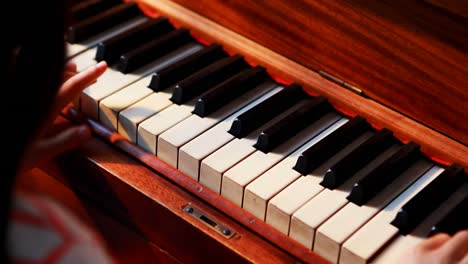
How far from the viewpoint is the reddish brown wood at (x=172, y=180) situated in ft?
5.41

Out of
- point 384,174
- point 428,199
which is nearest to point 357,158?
point 384,174

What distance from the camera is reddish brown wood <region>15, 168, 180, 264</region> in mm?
1878

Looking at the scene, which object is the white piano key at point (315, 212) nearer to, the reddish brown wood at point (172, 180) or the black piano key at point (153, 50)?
the reddish brown wood at point (172, 180)

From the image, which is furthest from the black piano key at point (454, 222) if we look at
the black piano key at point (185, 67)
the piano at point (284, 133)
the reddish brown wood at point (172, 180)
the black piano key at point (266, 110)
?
the black piano key at point (185, 67)

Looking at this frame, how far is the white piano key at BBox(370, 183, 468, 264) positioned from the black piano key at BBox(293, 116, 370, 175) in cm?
25

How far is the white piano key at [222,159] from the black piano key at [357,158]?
19cm

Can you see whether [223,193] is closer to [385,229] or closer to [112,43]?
[385,229]

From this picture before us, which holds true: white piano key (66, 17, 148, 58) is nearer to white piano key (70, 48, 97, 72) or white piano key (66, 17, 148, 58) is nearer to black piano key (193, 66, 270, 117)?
white piano key (70, 48, 97, 72)

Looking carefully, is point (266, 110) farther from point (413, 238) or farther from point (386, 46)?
point (413, 238)

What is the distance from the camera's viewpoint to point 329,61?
1.93 meters

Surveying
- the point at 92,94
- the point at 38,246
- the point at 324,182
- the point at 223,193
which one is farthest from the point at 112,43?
the point at 38,246

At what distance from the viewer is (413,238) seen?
159 centimetres

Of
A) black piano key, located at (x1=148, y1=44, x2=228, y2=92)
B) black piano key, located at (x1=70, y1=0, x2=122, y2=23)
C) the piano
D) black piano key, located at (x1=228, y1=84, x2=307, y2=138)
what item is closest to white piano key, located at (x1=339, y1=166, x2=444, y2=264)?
the piano

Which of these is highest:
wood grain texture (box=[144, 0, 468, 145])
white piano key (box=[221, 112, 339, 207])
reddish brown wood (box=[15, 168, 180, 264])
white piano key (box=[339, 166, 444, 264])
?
wood grain texture (box=[144, 0, 468, 145])
